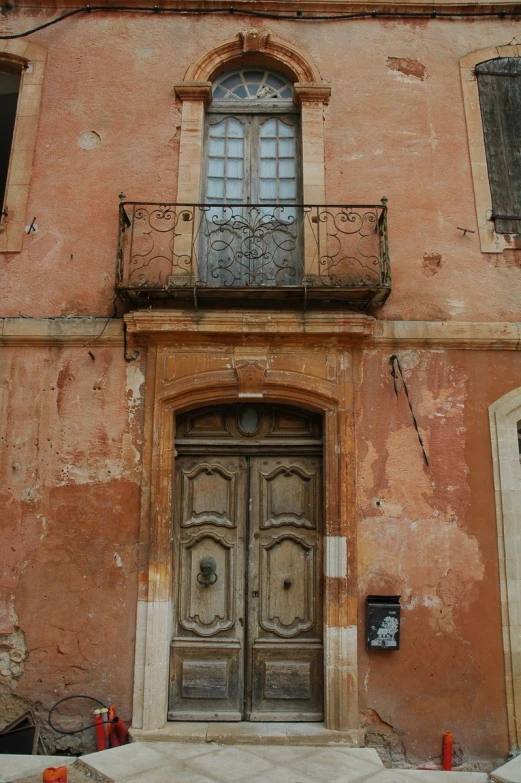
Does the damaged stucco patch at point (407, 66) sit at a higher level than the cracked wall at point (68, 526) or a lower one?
higher

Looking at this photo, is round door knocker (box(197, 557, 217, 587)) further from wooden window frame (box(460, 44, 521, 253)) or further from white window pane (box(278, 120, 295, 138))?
white window pane (box(278, 120, 295, 138))

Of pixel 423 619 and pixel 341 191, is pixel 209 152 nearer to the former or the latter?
pixel 341 191

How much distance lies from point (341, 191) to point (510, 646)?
456 centimetres

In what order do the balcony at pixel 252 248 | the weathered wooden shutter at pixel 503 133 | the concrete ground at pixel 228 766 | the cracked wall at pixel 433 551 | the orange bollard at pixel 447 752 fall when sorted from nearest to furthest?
1. the concrete ground at pixel 228 766
2. the orange bollard at pixel 447 752
3. the cracked wall at pixel 433 551
4. the balcony at pixel 252 248
5. the weathered wooden shutter at pixel 503 133

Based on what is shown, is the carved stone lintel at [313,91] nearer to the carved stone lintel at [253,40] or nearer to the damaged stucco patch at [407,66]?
the carved stone lintel at [253,40]

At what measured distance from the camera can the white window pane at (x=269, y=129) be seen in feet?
22.1

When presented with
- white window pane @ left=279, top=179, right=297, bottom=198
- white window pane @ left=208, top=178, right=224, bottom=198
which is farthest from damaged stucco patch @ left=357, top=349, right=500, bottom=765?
white window pane @ left=208, top=178, right=224, bottom=198

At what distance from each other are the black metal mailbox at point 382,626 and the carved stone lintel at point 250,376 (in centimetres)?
218

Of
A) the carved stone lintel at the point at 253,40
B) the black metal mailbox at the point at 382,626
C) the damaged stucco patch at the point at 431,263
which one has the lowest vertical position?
the black metal mailbox at the point at 382,626

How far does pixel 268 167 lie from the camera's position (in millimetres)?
6637

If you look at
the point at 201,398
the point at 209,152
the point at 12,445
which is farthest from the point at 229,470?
the point at 209,152

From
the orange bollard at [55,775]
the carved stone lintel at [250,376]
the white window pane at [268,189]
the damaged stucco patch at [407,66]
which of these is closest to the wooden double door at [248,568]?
the carved stone lintel at [250,376]

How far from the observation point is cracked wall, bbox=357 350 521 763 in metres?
5.20

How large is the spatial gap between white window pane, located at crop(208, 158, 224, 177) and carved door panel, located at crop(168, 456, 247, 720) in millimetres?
3046
